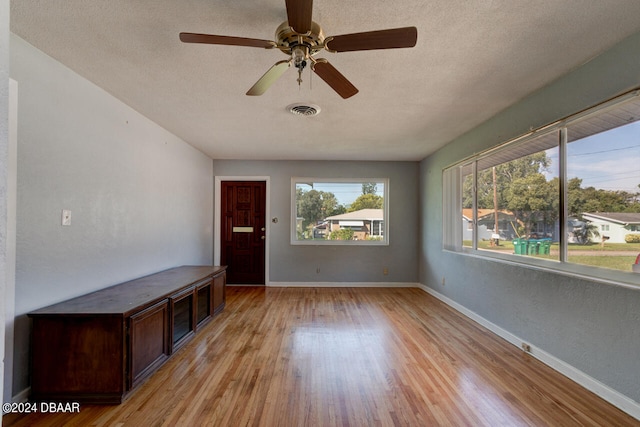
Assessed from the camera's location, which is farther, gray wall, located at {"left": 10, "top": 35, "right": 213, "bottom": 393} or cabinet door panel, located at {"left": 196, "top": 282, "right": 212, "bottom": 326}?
cabinet door panel, located at {"left": 196, "top": 282, "right": 212, "bottom": 326}

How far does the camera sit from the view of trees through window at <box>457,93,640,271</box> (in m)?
2.11

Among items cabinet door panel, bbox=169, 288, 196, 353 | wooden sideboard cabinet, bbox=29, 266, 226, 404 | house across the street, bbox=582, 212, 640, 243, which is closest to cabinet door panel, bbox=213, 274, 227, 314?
cabinet door panel, bbox=169, 288, 196, 353

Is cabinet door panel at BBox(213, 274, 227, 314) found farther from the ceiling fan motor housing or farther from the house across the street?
the house across the street

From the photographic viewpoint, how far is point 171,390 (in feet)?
7.25

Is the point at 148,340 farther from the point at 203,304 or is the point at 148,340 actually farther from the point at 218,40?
the point at 218,40

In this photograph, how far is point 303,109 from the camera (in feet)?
10.2

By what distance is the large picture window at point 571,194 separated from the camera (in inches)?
82.9

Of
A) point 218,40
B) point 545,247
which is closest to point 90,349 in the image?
point 218,40

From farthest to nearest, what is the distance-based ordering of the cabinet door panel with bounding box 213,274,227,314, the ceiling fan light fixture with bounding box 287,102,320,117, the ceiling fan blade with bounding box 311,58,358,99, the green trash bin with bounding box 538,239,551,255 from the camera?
the cabinet door panel with bounding box 213,274,227,314 < the ceiling fan light fixture with bounding box 287,102,320,117 < the green trash bin with bounding box 538,239,551,255 < the ceiling fan blade with bounding box 311,58,358,99

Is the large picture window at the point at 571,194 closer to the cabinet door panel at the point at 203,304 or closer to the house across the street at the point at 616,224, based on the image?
the house across the street at the point at 616,224

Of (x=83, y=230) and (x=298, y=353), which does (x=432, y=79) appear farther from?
(x=83, y=230)

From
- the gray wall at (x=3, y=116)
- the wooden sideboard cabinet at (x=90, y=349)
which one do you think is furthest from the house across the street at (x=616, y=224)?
the wooden sideboard cabinet at (x=90, y=349)

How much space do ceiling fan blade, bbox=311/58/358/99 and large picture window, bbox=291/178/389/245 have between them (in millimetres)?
3594

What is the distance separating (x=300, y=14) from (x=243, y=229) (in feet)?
15.5
